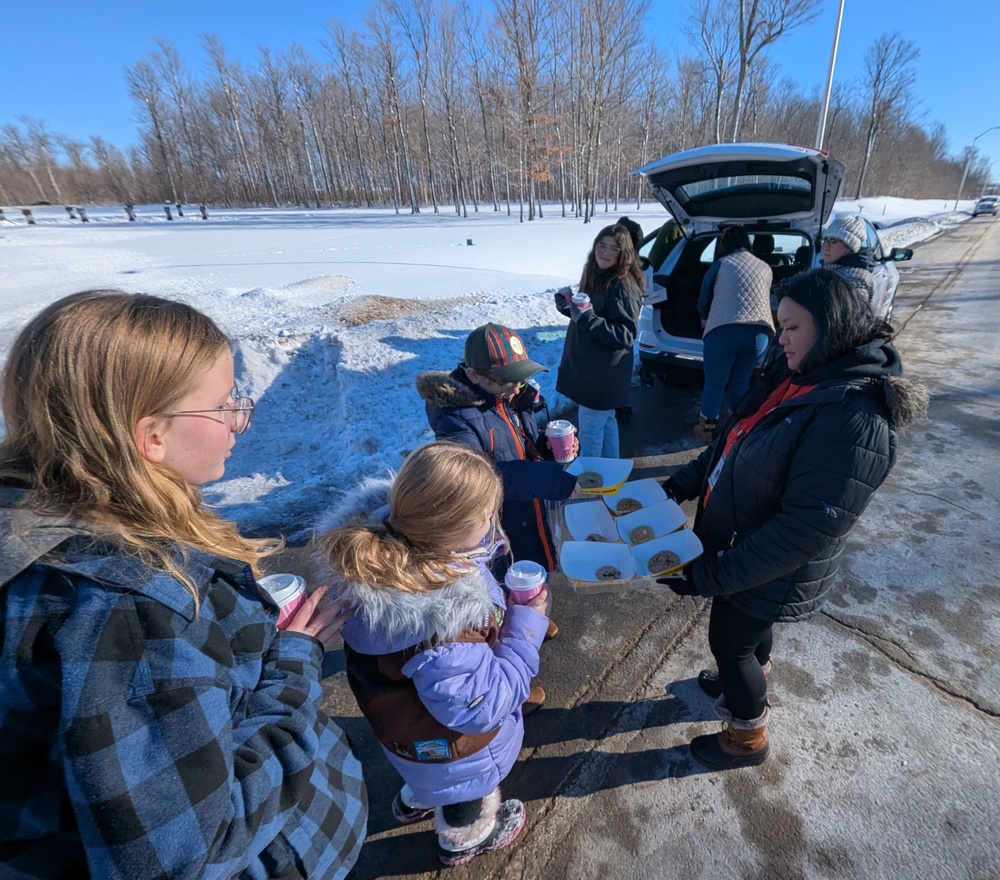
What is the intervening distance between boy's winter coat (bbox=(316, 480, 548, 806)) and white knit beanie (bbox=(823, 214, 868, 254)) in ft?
13.2

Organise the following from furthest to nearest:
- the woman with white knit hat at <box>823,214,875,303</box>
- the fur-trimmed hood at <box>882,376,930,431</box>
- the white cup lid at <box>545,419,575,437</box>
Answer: the woman with white knit hat at <box>823,214,875,303</box> → the white cup lid at <box>545,419,575,437</box> → the fur-trimmed hood at <box>882,376,930,431</box>

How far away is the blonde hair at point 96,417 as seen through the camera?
2.70 feet

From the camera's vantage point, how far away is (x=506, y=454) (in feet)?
7.71

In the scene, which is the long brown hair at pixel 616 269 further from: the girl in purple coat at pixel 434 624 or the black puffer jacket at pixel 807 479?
the girl in purple coat at pixel 434 624

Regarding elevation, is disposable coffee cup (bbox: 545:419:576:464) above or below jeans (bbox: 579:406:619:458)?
above

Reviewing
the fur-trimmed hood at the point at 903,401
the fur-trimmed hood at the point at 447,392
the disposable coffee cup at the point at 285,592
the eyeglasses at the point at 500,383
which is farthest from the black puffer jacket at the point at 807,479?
the disposable coffee cup at the point at 285,592

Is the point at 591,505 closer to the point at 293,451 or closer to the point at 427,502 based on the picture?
the point at 427,502

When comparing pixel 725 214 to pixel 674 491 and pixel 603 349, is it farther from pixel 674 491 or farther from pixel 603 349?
pixel 674 491

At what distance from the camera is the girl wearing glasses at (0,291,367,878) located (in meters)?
0.69

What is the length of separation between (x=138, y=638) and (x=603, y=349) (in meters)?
3.16

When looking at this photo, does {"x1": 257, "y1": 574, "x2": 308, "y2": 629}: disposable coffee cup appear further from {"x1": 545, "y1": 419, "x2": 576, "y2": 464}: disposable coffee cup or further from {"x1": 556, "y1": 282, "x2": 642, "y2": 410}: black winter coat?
{"x1": 556, "y1": 282, "x2": 642, "y2": 410}: black winter coat

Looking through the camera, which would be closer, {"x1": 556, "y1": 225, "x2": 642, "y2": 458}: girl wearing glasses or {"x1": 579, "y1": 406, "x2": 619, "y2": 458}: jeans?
{"x1": 556, "y1": 225, "x2": 642, "y2": 458}: girl wearing glasses

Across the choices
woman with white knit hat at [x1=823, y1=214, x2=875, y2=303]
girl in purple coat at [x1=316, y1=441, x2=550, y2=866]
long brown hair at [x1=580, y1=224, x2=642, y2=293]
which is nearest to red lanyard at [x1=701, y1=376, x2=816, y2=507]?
girl in purple coat at [x1=316, y1=441, x2=550, y2=866]

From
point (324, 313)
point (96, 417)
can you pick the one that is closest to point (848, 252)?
point (96, 417)
